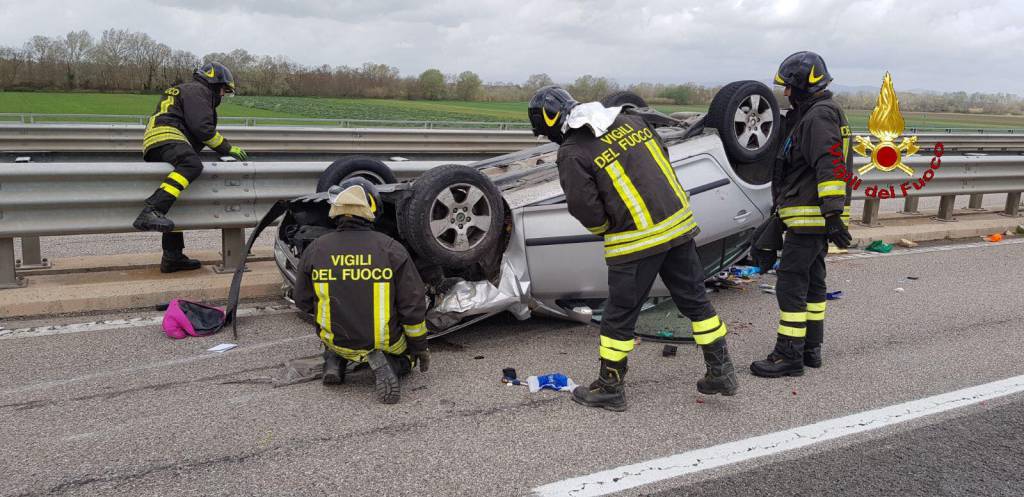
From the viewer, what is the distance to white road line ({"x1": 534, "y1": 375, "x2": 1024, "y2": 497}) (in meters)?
3.22

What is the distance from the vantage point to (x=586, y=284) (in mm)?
5145

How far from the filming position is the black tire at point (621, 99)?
6512 millimetres

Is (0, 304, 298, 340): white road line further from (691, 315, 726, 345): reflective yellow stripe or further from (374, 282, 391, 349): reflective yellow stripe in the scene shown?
(691, 315, 726, 345): reflective yellow stripe

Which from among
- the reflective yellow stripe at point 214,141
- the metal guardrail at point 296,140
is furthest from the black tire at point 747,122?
the metal guardrail at point 296,140

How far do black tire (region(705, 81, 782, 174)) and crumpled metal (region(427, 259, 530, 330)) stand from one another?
5.98 ft

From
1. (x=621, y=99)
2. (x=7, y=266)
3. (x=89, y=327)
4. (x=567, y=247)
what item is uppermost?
(x=621, y=99)

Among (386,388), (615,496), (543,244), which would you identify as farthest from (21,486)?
(543,244)

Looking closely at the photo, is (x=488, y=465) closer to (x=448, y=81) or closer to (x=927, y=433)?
(x=927, y=433)

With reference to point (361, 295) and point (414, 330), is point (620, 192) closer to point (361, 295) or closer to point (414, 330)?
point (414, 330)

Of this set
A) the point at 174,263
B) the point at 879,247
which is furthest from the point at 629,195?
the point at 879,247

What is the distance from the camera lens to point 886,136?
27.7 feet

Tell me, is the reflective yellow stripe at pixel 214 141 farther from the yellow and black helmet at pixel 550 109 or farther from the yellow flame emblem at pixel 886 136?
the yellow flame emblem at pixel 886 136

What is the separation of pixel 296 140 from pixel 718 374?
44.5ft

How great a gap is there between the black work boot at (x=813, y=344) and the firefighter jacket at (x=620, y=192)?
121 centimetres
